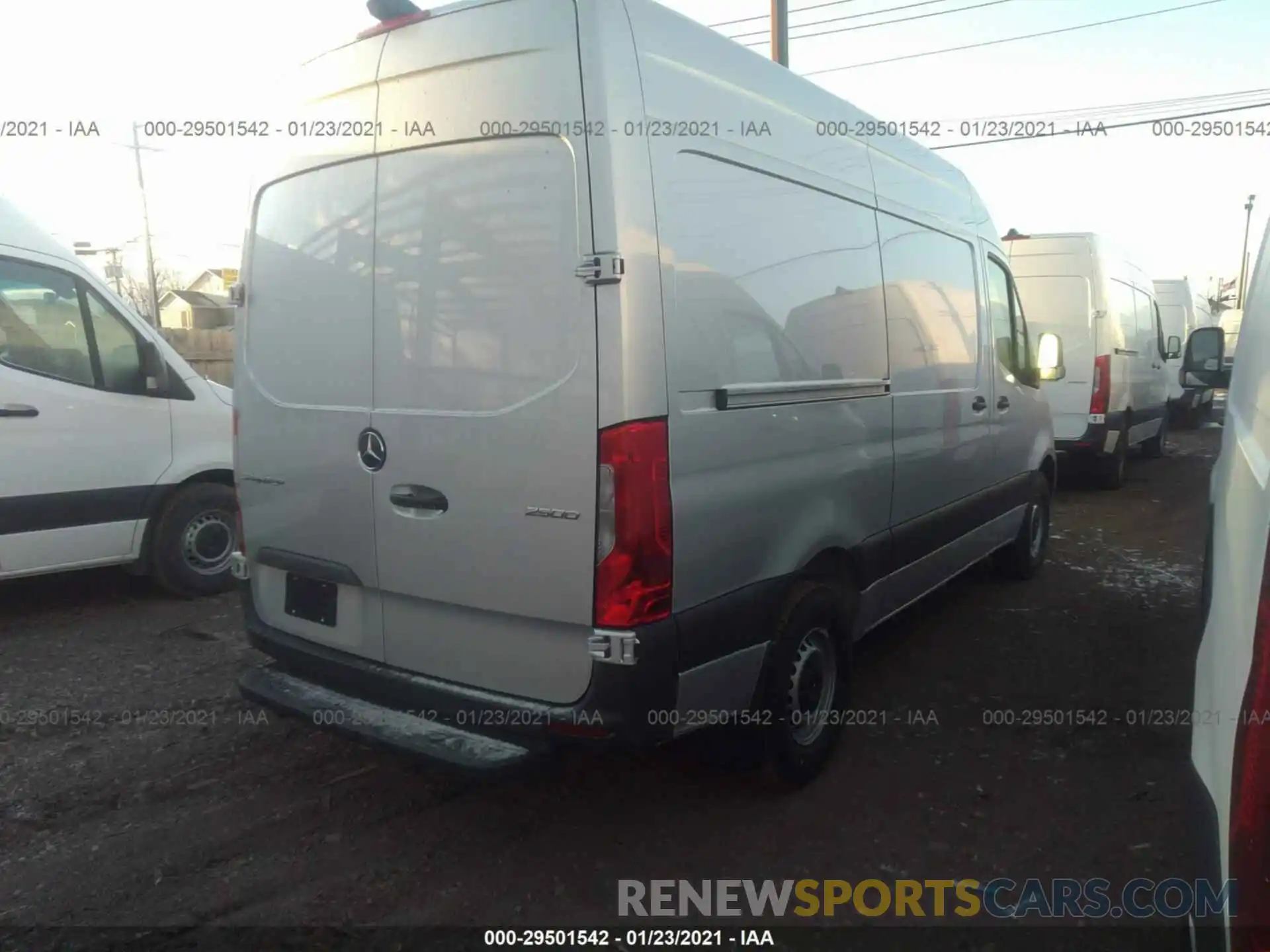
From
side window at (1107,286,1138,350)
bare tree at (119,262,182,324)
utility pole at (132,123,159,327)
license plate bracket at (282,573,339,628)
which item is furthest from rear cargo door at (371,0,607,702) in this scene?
bare tree at (119,262,182,324)

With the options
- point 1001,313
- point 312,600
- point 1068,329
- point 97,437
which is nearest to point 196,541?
point 97,437

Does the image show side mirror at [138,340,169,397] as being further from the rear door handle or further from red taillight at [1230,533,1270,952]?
red taillight at [1230,533,1270,952]

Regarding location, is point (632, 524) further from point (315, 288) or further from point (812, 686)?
point (315, 288)

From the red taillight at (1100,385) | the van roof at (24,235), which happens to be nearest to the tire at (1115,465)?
the red taillight at (1100,385)

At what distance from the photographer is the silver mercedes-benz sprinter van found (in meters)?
2.62

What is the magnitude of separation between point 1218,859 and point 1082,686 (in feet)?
10.0

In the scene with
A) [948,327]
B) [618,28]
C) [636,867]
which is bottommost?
[636,867]

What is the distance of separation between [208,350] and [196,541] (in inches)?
411

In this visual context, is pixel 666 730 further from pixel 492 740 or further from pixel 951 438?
pixel 951 438

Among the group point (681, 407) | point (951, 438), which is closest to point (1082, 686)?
point (951, 438)

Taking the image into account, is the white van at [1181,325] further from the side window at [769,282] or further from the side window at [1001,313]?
the side window at [769,282]

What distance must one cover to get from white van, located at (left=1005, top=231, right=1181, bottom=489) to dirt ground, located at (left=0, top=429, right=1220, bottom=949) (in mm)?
5011

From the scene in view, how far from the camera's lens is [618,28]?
2607 millimetres

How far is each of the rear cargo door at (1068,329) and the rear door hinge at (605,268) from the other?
778cm
